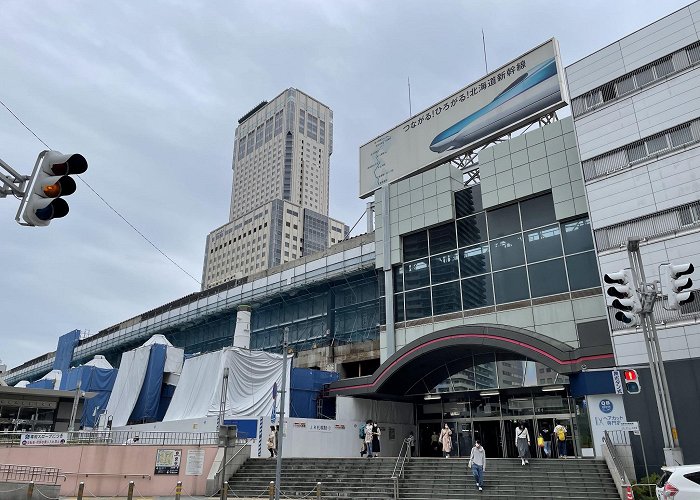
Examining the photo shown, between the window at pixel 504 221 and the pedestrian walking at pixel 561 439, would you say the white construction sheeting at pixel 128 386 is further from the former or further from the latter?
the pedestrian walking at pixel 561 439

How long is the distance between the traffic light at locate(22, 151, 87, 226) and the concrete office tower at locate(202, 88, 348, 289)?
13510cm

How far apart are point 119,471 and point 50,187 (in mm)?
20917

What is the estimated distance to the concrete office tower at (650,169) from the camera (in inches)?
832

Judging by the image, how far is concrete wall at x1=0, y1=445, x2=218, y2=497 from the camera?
2347 centimetres

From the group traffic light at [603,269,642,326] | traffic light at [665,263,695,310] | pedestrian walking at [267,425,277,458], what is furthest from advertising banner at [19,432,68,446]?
traffic light at [665,263,695,310]

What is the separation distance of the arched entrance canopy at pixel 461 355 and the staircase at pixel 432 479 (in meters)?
4.63

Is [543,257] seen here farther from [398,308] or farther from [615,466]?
[615,466]

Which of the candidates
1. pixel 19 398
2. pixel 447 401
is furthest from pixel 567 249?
pixel 19 398

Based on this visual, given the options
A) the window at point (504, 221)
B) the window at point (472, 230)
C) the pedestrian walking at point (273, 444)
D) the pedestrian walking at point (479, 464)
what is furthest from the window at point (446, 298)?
the pedestrian walking at point (479, 464)

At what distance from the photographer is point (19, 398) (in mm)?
48219

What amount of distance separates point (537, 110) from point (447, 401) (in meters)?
18.6

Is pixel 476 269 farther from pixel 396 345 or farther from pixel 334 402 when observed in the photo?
pixel 334 402

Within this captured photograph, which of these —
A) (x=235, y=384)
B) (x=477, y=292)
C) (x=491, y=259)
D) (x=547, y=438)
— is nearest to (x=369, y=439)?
(x=547, y=438)

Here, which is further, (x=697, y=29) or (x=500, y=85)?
(x=500, y=85)
